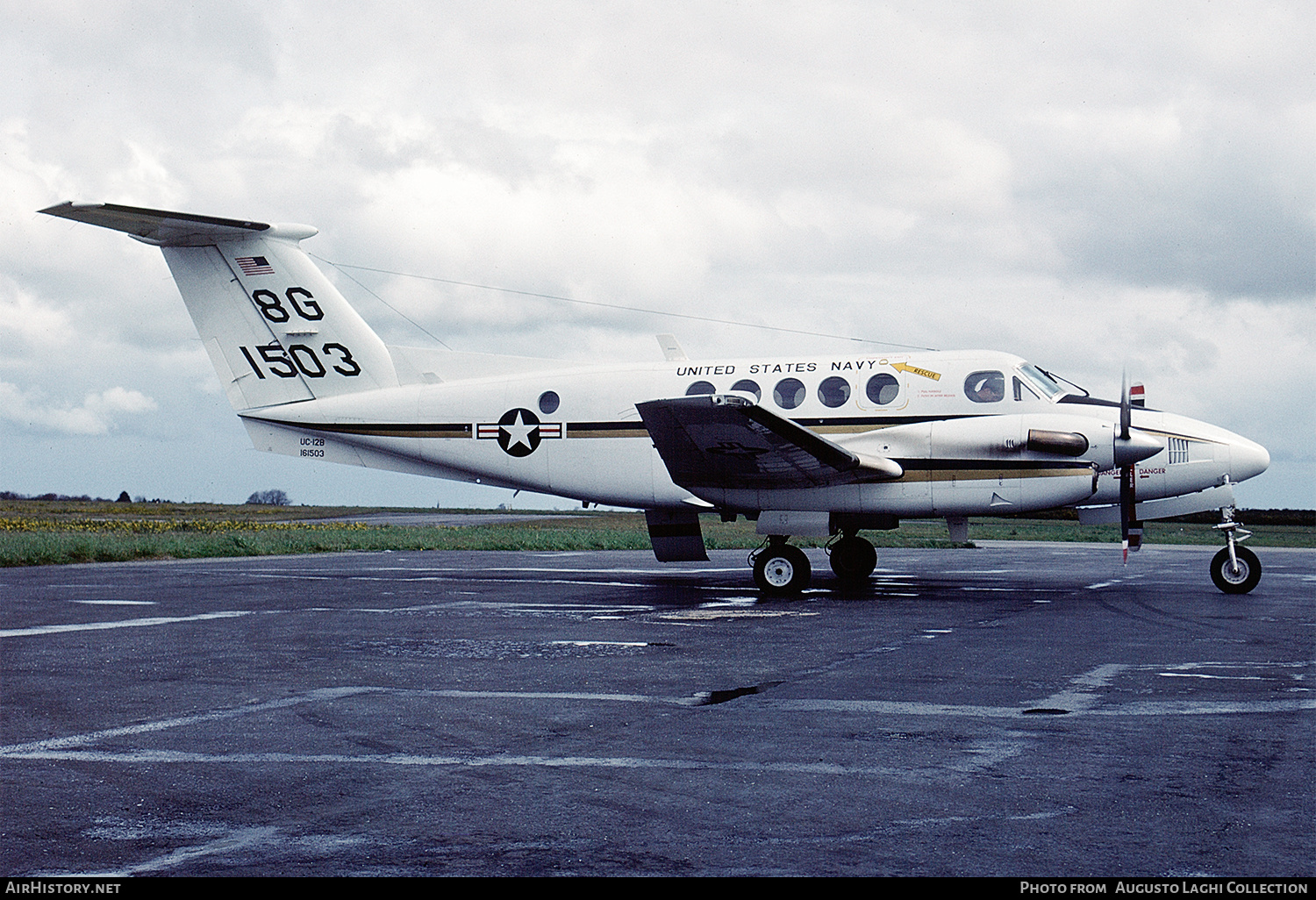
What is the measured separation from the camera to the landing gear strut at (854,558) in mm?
19000

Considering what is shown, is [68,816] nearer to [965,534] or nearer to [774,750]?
[774,750]

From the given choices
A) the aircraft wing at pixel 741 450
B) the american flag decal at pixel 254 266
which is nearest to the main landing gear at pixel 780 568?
the aircraft wing at pixel 741 450

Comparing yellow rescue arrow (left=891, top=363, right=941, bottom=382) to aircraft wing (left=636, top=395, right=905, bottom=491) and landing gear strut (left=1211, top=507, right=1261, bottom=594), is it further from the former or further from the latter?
landing gear strut (left=1211, top=507, right=1261, bottom=594)

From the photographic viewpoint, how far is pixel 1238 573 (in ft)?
55.3

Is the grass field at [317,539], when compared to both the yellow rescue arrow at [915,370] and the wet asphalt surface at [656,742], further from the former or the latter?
the wet asphalt surface at [656,742]

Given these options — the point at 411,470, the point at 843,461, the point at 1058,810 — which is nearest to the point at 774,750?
the point at 1058,810

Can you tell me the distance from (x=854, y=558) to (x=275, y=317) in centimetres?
1159

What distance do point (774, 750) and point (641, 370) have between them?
13.5m

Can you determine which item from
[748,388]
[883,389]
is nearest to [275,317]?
[748,388]

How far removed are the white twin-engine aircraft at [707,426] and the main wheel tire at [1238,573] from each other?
0.03 m

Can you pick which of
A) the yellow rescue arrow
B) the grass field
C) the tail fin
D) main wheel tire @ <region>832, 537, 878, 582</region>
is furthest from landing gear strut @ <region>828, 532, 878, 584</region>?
the tail fin

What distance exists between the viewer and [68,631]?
39.3ft

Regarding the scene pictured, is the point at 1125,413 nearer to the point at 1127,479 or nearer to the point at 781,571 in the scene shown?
the point at 1127,479

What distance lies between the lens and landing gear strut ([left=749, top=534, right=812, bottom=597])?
16.8m
